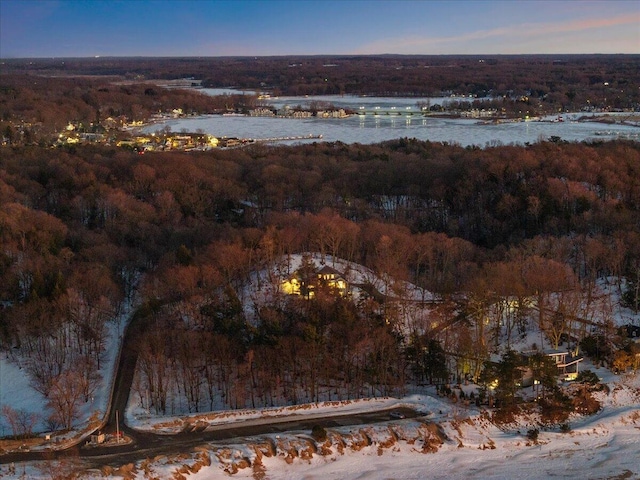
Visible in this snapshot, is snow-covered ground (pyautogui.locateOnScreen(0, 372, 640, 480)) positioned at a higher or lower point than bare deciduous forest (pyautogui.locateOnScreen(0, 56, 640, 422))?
lower

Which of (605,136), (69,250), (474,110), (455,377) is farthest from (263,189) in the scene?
(474,110)

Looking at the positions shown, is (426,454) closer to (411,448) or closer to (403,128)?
(411,448)

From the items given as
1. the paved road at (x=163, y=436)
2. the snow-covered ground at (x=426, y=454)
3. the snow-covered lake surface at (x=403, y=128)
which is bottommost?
the snow-covered ground at (x=426, y=454)

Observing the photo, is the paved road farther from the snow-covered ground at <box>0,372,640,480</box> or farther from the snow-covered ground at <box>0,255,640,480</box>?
the snow-covered ground at <box>0,372,640,480</box>

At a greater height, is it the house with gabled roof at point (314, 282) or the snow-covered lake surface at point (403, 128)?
the snow-covered lake surface at point (403, 128)

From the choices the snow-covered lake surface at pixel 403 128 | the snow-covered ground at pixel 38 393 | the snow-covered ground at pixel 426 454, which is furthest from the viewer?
the snow-covered lake surface at pixel 403 128

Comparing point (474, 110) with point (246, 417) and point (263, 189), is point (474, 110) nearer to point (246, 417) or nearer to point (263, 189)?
point (263, 189)

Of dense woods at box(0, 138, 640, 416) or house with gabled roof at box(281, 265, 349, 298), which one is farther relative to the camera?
house with gabled roof at box(281, 265, 349, 298)

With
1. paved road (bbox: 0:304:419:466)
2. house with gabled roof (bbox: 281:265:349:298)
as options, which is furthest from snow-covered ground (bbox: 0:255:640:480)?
house with gabled roof (bbox: 281:265:349:298)

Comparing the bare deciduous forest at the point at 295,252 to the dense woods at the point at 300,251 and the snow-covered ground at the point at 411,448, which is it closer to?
the dense woods at the point at 300,251

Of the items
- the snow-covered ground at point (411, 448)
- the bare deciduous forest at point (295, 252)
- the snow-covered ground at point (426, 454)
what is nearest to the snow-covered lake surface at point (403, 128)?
the bare deciduous forest at point (295, 252)
